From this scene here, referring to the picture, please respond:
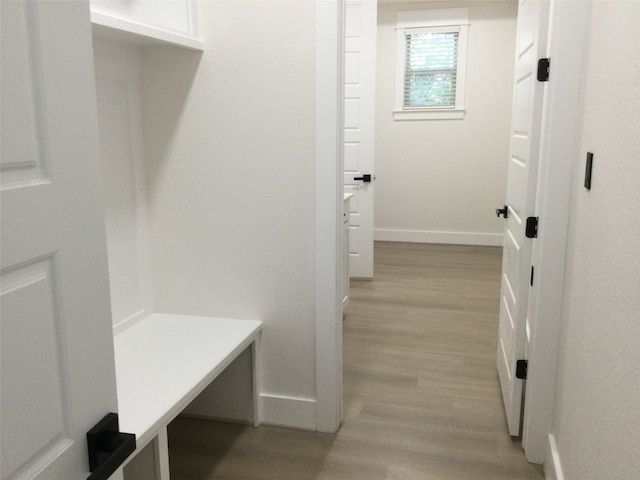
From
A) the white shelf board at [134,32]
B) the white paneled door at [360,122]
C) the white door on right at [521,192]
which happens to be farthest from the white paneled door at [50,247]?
the white paneled door at [360,122]

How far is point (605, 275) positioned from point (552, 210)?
66cm

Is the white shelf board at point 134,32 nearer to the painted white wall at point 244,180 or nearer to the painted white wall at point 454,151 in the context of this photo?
the painted white wall at point 244,180

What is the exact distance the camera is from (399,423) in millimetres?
2676

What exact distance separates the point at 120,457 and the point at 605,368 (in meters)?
1.18

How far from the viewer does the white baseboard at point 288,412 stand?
2.62 meters

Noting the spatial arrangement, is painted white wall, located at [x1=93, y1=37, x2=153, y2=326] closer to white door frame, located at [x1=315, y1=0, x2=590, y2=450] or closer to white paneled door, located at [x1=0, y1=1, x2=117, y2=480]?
white door frame, located at [x1=315, y1=0, x2=590, y2=450]

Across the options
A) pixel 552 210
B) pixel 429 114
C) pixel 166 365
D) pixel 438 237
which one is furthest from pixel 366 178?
pixel 166 365

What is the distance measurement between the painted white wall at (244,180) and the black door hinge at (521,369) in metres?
0.89

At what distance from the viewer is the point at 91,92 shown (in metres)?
0.94

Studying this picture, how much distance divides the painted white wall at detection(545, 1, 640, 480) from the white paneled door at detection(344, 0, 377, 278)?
2.90m

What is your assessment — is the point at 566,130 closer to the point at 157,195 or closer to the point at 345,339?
the point at 157,195

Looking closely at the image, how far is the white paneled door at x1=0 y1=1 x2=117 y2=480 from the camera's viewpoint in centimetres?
78

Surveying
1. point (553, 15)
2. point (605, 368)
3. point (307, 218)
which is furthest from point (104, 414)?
point (553, 15)

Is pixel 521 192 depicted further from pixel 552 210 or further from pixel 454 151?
pixel 454 151
